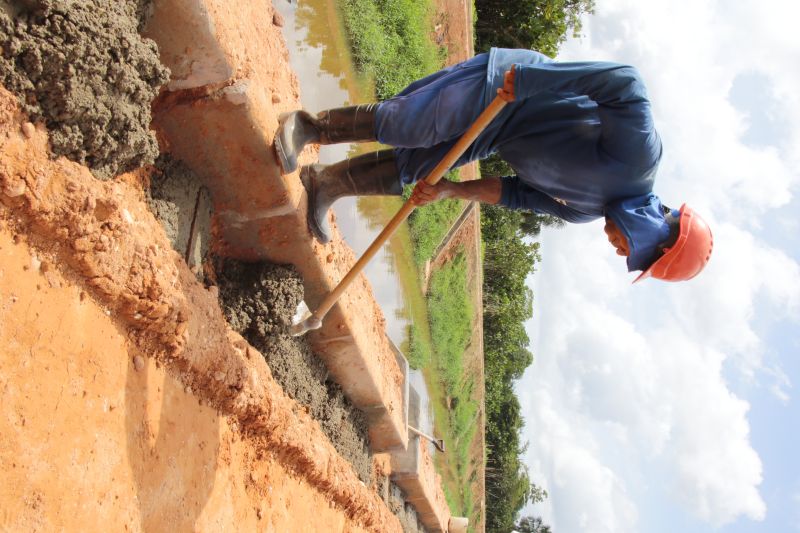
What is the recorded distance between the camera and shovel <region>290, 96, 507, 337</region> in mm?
2494

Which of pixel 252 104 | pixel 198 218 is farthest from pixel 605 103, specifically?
pixel 198 218

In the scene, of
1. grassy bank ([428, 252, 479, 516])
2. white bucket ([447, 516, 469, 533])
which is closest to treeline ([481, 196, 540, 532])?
grassy bank ([428, 252, 479, 516])

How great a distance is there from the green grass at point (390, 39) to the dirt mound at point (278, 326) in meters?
3.30

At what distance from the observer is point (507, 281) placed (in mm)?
16578

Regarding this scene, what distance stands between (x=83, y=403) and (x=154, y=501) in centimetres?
53

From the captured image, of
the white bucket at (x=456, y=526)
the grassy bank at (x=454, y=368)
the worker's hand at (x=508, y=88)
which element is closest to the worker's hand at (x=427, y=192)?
Answer: the worker's hand at (x=508, y=88)

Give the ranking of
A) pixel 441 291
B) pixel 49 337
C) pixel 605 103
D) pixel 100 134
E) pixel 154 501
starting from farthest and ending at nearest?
pixel 441 291 → pixel 605 103 → pixel 154 501 → pixel 100 134 → pixel 49 337

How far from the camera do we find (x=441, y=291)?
27.8ft

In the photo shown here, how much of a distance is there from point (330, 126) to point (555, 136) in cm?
101

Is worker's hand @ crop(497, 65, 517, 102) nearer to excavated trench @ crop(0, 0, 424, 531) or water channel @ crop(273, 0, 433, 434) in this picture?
excavated trench @ crop(0, 0, 424, 531)

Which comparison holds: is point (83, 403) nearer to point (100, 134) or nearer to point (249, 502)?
point (100, 134)

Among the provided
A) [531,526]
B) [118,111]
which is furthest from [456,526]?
[531,526]

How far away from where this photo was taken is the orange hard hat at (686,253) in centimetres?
266

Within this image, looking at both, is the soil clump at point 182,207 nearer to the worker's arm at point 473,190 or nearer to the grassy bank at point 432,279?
the worker's arm at point 473,190
